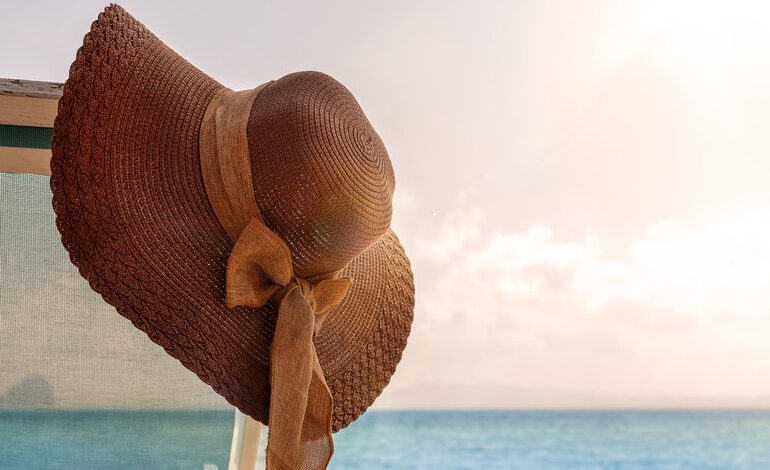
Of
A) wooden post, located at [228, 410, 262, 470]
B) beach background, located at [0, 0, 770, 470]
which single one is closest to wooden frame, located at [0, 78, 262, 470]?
wooden post, located at [228, 410, 262, 470]

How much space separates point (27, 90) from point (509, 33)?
5117mm

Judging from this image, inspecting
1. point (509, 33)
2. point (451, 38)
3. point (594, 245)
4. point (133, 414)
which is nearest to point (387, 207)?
point (133, 414)

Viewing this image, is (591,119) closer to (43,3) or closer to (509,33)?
(509,33)

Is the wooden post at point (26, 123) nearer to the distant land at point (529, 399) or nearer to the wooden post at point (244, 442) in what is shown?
the wooden post at point (244, 442)

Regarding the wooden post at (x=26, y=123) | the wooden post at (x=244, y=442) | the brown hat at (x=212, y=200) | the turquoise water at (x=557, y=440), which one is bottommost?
the turquoise water at (x=557, y=440)

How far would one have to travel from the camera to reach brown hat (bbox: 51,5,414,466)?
77 cm

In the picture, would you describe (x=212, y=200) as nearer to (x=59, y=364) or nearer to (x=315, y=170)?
(x=315, y=170)

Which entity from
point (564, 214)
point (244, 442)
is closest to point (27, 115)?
point (244, 442)

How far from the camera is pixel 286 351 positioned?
786 mm

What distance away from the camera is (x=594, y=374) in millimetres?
6879

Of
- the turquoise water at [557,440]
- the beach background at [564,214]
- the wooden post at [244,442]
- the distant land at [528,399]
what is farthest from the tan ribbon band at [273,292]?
the turquoise water at [557,440]

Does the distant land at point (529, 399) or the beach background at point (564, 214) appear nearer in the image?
the beach background at point (564, 214)

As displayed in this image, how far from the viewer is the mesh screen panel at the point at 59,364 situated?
1.04m

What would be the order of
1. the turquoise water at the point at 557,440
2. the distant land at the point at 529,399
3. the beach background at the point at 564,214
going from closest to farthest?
the beach background at the point at 564,214 < the distant land at the point at 529,399 < the turquoise water at the point at 557,440
